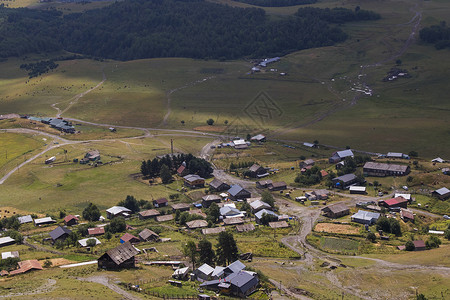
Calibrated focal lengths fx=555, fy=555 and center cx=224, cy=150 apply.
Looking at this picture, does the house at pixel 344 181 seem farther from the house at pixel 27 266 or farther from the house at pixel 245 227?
the house at pixel 27 266

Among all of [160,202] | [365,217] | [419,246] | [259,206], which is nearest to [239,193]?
[259,206]

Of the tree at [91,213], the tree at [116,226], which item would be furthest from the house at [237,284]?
the tree at [91,213]

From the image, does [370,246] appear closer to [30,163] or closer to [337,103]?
[30,163]

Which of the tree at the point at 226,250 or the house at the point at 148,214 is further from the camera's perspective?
the house at the point at 148,214

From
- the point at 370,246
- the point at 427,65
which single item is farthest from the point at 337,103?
the point at 370,246

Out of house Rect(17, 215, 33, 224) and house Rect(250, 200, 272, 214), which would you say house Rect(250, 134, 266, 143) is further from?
house Rect(17, 215, 33, 224)

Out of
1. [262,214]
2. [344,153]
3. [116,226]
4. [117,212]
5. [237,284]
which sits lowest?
[344,153]

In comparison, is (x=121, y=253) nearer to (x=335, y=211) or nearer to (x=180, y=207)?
(x=180, y=207)
